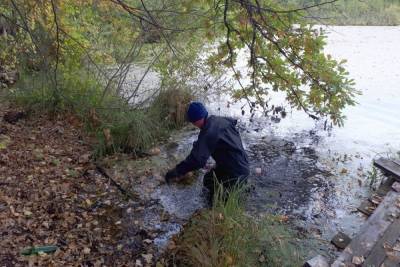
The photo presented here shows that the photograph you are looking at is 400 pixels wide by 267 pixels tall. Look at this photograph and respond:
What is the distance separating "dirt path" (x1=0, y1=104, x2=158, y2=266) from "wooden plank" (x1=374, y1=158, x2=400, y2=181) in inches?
139

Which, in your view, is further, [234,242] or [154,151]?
[154,151]

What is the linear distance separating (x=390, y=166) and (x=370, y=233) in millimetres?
1737

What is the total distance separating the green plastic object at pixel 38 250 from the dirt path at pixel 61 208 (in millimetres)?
52

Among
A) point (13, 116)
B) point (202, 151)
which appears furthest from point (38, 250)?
point (13, 116)

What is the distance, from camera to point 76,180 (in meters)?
5.80

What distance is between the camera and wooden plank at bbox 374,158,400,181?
5.41 m

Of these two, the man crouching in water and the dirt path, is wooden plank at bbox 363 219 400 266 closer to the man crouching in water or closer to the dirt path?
the man crouching in water

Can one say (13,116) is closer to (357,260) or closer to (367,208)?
(367,208)

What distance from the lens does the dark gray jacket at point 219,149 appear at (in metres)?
4.45

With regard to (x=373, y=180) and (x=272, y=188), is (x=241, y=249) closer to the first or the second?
(x=272, y=188)

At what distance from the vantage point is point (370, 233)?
4.23 metres

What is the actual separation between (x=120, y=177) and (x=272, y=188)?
2.45 m

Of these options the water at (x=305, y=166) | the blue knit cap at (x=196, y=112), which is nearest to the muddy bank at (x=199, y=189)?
the water at (x=305, y=166)

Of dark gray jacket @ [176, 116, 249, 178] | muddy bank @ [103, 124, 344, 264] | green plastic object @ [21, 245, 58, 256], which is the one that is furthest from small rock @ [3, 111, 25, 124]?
dark gray jacket @ [176, 116, 249, 178]
